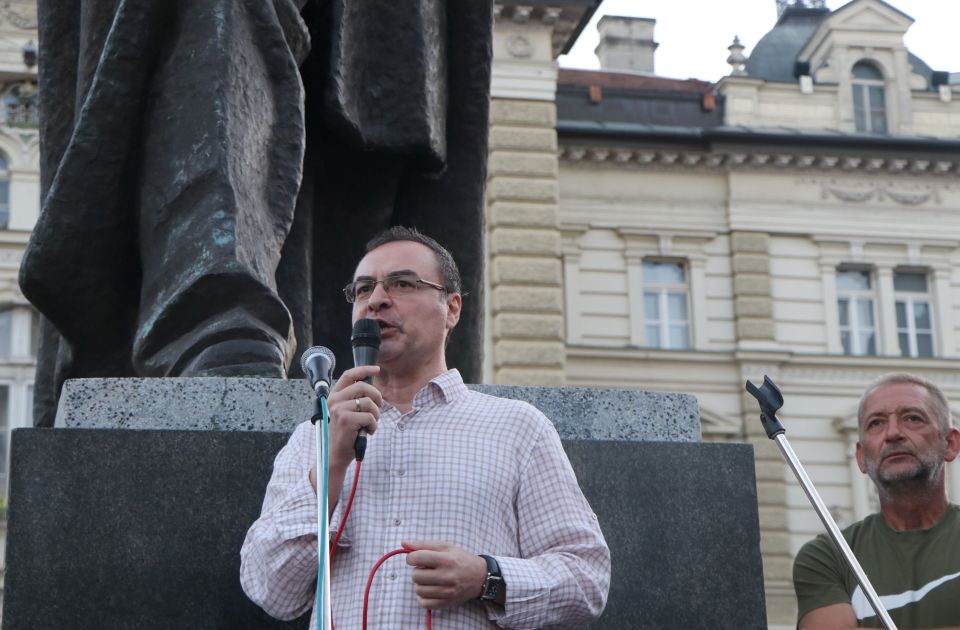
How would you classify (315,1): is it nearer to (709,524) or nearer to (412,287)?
(412,287)

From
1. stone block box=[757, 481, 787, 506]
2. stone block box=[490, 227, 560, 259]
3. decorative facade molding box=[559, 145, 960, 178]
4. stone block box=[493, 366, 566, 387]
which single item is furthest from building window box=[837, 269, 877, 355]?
stone block box=[493, 366, 566, 387]

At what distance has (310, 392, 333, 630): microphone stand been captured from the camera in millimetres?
2230

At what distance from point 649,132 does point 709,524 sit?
22801mm

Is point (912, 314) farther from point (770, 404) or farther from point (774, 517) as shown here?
point (770, 404)

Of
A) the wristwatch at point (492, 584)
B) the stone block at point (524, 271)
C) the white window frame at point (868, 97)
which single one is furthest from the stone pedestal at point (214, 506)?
the white window frame at point (868, 97)

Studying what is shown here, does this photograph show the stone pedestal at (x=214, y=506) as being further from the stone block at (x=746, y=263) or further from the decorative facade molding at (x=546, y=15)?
the stone block at (x=746, y=263)

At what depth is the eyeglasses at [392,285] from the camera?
2.88 metres

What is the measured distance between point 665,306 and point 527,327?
3.33m

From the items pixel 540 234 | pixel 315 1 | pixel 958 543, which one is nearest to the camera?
pixel 958 543

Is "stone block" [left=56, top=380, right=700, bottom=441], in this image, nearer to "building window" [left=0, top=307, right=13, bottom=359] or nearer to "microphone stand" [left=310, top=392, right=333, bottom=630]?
"microphone stand" [left=310, top=392, right=333, bottom=630]

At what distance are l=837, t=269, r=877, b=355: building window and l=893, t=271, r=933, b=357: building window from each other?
1.41ft

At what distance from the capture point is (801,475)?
3.03 m

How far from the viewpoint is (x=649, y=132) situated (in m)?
25.6

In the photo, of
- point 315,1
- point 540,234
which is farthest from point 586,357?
point 315,1
